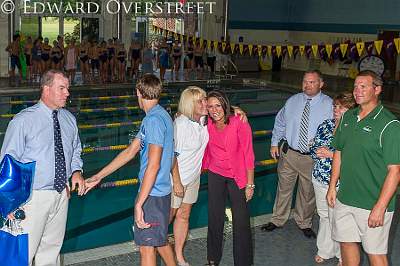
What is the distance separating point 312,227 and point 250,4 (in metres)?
21.3

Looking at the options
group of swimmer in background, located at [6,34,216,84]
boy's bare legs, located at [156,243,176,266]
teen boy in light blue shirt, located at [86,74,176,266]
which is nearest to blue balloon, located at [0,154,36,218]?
teen boy in light blue shirt, located at [86,74,176,266]

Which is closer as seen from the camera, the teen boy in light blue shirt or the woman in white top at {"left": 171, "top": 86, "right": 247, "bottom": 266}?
the teen boy in light blue shirt

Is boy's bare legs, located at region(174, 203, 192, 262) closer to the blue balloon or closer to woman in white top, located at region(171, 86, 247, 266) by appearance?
woman in white top, located at region(171, 86, 247, 266)

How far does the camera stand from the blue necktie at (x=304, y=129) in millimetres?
5172

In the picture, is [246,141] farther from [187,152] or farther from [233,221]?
[233,221]

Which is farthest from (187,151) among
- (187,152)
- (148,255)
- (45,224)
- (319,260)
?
(319,260)

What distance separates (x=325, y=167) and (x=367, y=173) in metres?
0.87

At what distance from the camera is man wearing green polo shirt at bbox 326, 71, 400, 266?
11.5ft

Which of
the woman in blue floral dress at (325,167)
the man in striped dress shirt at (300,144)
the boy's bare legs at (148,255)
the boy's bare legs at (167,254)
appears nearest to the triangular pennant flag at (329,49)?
the man in striped dress shirt at (300,144)

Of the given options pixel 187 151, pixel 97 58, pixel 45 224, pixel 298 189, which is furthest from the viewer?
pixel 97 58

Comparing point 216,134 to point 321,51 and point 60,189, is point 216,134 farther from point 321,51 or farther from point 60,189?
point 321,51

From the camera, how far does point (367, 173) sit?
3645mm

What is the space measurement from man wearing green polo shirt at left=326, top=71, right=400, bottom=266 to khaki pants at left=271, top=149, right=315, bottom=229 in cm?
140

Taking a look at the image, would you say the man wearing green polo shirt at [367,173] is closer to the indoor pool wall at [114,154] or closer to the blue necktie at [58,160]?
the blue necktie at [58,160]
